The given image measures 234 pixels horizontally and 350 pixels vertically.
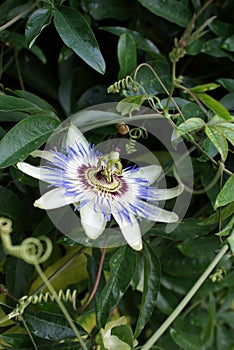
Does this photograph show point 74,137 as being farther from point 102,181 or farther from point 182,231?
point 182,231

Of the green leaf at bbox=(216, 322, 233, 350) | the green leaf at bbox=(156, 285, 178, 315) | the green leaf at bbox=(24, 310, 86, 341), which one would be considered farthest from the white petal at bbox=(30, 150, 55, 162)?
the green leaf at bbox=(216, 322, 233, 350)

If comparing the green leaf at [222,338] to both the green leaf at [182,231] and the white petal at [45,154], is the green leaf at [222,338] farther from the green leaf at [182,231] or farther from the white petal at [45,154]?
the white petal at [45,154]

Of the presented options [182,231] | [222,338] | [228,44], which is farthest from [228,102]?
[222,338]

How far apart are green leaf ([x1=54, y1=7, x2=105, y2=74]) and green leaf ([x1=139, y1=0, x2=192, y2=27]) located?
17 cm

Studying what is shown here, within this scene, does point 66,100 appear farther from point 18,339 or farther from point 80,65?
point 18,339

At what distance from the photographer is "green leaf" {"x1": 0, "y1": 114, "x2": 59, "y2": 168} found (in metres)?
0.75

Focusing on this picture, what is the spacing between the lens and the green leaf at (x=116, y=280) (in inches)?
32.6

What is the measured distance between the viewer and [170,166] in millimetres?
922

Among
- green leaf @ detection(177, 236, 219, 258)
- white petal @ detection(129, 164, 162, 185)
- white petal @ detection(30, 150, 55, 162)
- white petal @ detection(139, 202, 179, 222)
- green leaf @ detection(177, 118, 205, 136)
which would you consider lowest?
green leaf @ detection(177, 236, 219, 258)

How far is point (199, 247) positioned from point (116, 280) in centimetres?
25

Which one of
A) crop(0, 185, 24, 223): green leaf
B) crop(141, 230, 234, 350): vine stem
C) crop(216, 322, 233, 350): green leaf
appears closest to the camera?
crop(141, 230, 234, 350): vine stem

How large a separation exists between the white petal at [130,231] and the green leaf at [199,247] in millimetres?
269

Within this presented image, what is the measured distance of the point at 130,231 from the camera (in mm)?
788

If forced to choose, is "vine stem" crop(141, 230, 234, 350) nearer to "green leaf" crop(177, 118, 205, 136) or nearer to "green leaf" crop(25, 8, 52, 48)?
"green leaf" crop(177, 118, 205, 136)
